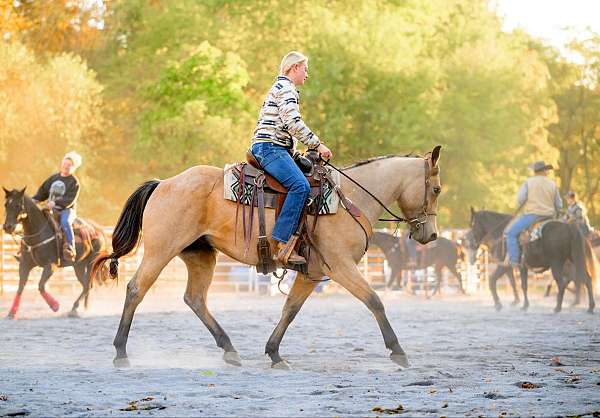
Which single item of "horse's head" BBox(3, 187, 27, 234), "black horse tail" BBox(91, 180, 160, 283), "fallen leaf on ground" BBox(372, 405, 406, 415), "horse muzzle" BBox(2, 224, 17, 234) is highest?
"horse's head" BBox(3, 187, 27, 234)

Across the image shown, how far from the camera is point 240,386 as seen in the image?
28.0 ft

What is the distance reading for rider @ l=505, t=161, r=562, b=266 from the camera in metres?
19.1

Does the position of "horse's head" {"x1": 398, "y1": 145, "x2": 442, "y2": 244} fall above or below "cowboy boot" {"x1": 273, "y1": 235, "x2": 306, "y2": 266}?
above

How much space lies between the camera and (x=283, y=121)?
400 inches

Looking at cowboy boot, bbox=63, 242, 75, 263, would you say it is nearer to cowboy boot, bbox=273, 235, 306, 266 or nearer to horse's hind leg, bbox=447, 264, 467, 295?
cowboy boot, bbox=273, 235, 306, 266

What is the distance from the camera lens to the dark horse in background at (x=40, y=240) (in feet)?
56.0

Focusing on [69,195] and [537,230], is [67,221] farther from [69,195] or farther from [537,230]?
[537,230]

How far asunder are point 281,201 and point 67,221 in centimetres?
844

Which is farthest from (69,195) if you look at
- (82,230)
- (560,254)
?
(560,254)

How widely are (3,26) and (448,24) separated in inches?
767

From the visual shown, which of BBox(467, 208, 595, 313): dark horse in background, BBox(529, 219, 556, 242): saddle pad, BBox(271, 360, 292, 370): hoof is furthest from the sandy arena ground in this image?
BBox(529, 219, 556, 242): saddle pad

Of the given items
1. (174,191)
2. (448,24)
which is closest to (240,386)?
(174,191)

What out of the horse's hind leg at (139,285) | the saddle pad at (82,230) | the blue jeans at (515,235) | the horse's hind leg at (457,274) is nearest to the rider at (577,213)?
the blue jeans at (515,235)

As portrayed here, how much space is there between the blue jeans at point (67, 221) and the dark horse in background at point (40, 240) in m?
0.13
